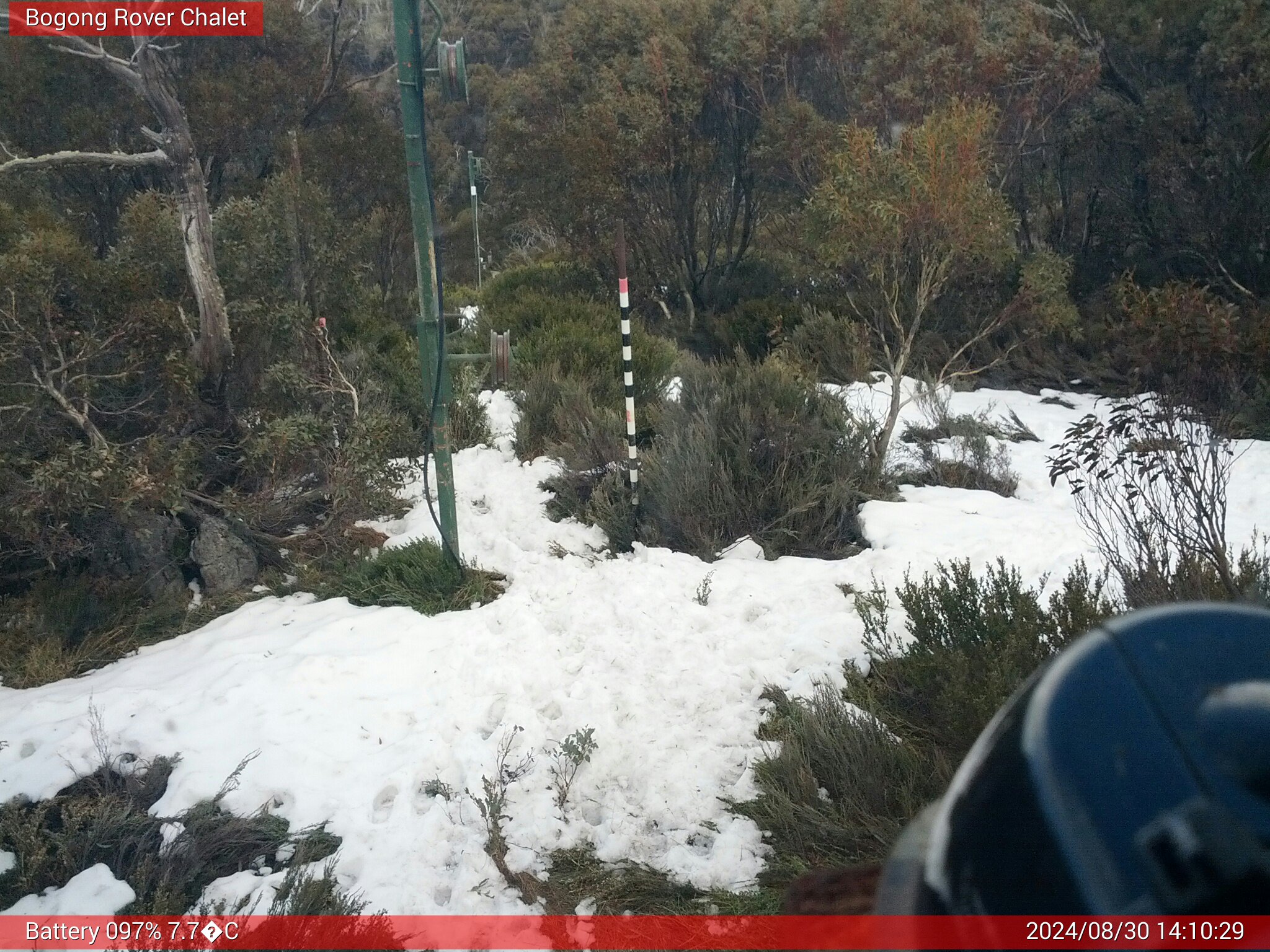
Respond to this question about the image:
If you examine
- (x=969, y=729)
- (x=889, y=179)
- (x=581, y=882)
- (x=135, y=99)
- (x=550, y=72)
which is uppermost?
(x=550, y=72)

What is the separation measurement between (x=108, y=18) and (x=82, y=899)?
642 cm

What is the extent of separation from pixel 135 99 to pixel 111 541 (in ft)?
23.5

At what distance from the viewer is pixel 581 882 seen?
321 centimetres

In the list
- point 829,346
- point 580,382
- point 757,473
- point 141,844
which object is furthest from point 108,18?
point 829,346

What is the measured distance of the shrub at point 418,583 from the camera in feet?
17.8

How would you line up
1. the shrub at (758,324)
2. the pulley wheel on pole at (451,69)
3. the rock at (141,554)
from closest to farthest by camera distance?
the pulley wheel on pole at (451,69) < the rock at (141,554) < the shrub at (758,324)

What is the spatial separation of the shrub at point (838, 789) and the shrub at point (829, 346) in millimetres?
6399

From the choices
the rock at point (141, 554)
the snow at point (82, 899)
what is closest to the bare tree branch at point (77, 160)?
the rock at point (141, 554)

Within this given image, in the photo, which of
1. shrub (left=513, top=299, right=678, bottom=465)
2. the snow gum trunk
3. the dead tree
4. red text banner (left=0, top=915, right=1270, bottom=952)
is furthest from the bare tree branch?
red text banner (left=0, top=915, right=1270, bottom=952)

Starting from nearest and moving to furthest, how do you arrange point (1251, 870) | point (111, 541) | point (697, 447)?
1. point (1251, 870)
2. point (111, 541)
3. point (697, 447)

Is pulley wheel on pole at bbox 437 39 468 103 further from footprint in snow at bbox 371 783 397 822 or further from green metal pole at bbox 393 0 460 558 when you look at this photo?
footprint in snow at bbox 371 783 397 822

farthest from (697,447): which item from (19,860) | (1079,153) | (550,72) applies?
(550,72)

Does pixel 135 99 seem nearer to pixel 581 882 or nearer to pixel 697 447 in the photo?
pixel 697 447

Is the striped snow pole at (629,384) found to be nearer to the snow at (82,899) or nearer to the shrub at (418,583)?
the shrub at (418,583)
